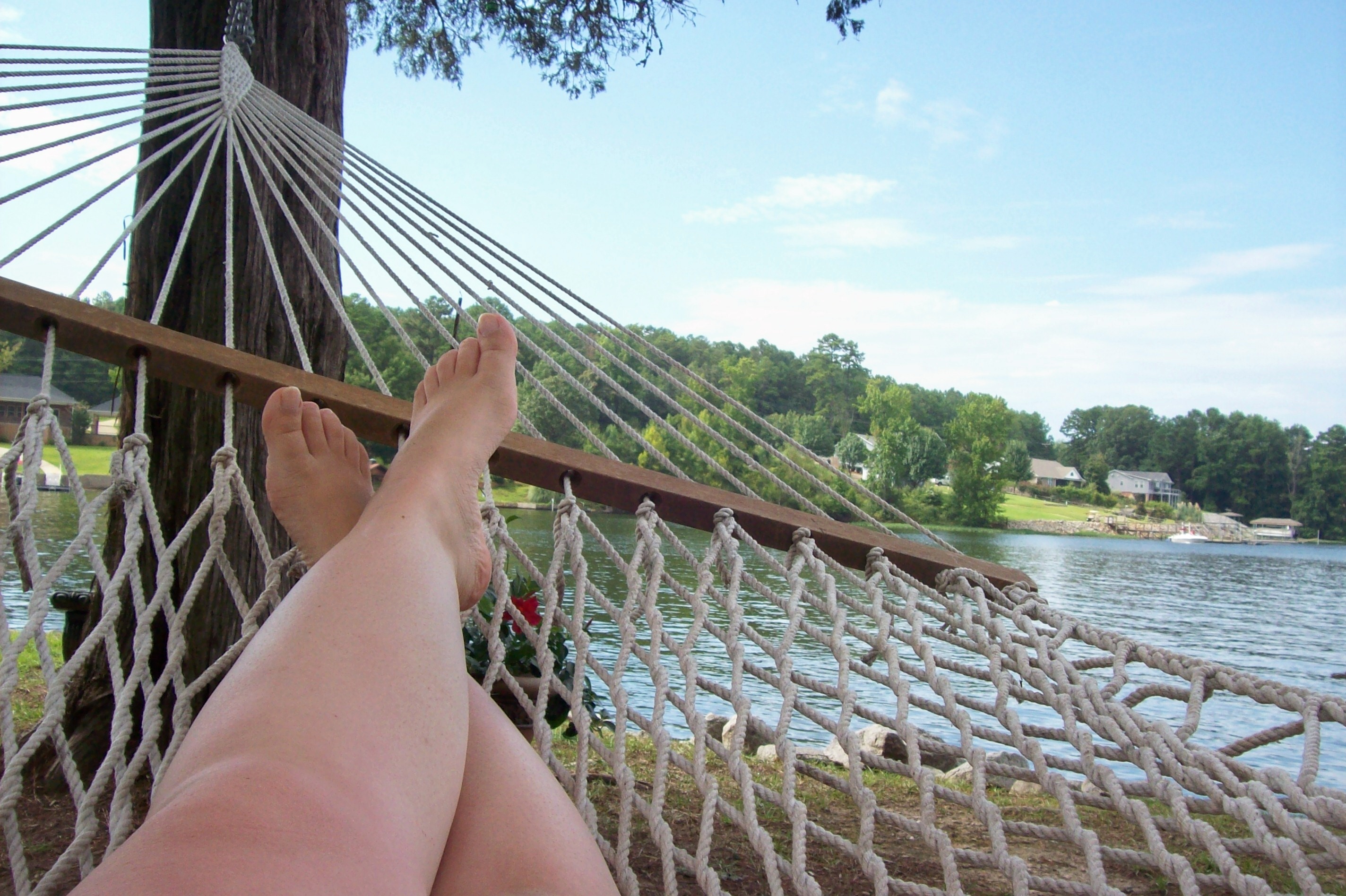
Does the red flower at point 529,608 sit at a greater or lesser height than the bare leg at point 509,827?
lesser

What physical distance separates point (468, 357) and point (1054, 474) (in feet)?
134

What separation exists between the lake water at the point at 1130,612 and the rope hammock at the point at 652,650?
0.10 meters

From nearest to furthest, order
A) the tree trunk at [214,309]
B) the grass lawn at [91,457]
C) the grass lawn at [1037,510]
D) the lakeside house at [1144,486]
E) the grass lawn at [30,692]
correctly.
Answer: the tree trunk at [214,309] → the grass lawn at [30,692] → the grass lawn at [91,457] → the grass lawn at [1037,510] → the lakeside house at [1144,486]

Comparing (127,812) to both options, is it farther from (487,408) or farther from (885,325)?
(885,325)

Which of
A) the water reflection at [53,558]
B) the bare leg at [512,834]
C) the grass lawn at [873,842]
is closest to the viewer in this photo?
the bare leg at [512,834]

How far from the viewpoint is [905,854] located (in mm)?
1591

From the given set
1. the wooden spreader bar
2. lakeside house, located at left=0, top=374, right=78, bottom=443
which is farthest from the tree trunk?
lakeside house, located at left=0, top=374, right=78, bottom=443

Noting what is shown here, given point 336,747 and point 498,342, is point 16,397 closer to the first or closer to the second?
point 498,342

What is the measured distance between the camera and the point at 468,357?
1192 mm

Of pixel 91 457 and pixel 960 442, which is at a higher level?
pixel 960 442

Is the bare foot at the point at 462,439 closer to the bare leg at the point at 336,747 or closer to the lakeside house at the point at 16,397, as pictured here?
the bare leg at the point at 336,747

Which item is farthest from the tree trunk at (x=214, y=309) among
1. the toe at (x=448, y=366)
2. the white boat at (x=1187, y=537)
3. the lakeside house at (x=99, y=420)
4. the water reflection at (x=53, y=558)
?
the white boat at (x=1187, y=537)

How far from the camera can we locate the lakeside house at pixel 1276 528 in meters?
28.7

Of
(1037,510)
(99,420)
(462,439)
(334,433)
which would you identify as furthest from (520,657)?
(1037,510)
